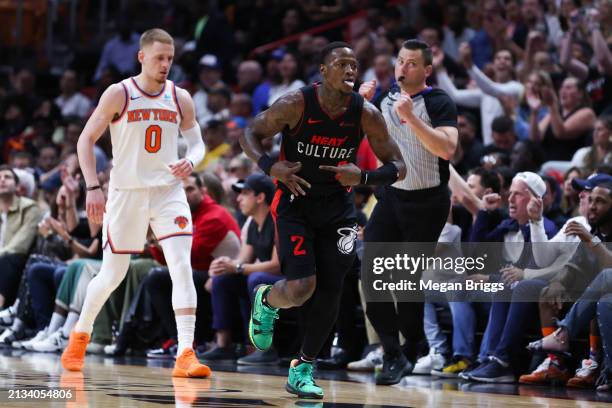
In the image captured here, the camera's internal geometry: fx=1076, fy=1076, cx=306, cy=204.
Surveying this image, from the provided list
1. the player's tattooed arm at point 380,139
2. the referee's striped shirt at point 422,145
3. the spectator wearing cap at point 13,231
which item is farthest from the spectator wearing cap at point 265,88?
the player's tattooed arm at point 380,139

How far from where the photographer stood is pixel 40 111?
1577 centimetres

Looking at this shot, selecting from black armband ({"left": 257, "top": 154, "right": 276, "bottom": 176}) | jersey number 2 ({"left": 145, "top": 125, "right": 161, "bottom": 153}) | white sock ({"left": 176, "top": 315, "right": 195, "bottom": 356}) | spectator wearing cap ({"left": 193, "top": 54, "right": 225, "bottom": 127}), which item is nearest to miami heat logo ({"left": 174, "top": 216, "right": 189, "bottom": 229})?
jersey number 2 ({"left": 145, "top": 125, "right": 161, "bottom": 153})

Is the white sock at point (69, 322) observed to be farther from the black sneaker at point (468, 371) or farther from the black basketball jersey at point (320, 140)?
the black basketball jersey at point (320, 140)

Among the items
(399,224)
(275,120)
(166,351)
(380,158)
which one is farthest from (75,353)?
(380,158)

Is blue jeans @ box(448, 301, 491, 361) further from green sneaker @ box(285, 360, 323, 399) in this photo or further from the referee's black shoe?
green sneaker @ box(285, 360, 323, 399)

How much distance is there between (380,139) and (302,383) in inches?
56.9

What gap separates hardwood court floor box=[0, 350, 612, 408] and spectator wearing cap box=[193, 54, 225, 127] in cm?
639

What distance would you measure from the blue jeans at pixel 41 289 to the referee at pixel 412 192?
177 inches

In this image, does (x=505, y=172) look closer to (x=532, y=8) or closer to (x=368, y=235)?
(x=368, y=235)

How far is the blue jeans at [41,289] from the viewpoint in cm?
1052

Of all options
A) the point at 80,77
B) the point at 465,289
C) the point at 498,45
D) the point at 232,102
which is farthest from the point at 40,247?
the point at 80,77

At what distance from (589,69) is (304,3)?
690cm

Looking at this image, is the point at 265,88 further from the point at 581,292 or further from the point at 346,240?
the point at 346,240

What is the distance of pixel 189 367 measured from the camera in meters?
6.99
